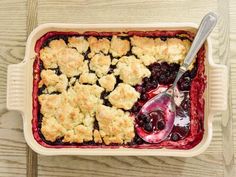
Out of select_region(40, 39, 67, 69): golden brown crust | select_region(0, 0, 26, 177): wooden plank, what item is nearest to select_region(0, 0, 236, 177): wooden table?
select_region(0, 0, 26, 177): wooden plank

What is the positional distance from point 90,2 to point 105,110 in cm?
34

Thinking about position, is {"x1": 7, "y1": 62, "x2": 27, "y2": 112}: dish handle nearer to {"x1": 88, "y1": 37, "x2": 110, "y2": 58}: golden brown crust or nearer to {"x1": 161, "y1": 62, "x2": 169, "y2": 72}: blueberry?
{"x1": 88, "y1": 37, "x2": 110, "y2": 58}: golden brown crust

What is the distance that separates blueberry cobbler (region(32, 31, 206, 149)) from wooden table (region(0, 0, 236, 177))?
86mm

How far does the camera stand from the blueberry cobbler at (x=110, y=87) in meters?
1.23

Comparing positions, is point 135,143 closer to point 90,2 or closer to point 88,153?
→ point 88,153

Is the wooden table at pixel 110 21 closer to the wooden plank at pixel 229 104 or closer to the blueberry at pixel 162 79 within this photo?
the wooden plank at pixel 229 104

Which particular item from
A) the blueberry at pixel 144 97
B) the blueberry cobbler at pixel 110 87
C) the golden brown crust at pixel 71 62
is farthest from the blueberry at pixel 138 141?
→ the golden brown crust at pixel 71 62

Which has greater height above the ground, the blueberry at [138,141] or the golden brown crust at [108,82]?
the golden brown crust at [108,82]

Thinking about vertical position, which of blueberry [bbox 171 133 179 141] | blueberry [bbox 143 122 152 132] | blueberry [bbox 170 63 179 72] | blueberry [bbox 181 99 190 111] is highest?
blueberry [bbox 170 63 179 72]

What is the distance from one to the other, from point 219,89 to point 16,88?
524mm

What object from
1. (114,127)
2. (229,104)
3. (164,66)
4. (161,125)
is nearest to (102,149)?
(114,127)

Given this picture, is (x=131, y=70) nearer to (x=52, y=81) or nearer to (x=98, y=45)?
(x=98, y=45)

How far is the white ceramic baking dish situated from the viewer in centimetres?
117

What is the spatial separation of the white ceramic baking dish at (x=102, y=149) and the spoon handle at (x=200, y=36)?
2cm
